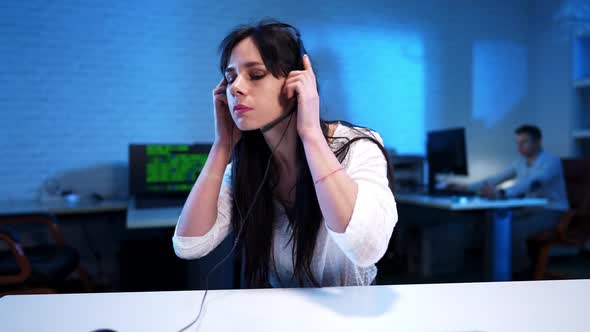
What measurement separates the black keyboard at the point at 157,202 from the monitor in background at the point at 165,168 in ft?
0.10

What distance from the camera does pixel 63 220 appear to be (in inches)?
122

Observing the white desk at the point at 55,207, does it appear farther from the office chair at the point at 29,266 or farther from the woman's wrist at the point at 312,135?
the woman's wrist at the point at 312,135

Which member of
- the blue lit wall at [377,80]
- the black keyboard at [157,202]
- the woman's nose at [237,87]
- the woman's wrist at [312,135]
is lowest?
the black keyboard at [157,202]

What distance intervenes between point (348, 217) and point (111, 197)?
291 centimetres

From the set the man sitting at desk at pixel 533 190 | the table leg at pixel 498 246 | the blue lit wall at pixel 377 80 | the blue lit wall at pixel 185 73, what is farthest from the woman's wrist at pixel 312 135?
the blue lit wall at pixel 377 80

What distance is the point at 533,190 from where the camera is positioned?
3.33 m

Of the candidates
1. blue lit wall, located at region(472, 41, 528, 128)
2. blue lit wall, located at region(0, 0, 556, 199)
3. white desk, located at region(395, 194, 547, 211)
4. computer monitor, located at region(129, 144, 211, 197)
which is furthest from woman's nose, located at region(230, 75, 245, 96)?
blue lit wall, located at region(472, 41, 528, 128)

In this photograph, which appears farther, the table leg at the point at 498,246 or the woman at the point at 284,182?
the table leg at the point at 498,246

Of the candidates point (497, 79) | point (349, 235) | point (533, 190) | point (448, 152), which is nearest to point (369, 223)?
point (349, 235)

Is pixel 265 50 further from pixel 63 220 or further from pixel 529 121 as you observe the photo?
pixel 529 121

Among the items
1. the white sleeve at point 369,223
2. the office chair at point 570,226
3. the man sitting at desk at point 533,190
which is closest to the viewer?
the white sleeve at point 369,223

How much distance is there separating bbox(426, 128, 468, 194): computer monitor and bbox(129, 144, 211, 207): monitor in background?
5.77ft

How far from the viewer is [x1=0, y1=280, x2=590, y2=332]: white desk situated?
2.17 ft

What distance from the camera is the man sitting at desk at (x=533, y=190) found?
3.10 m
